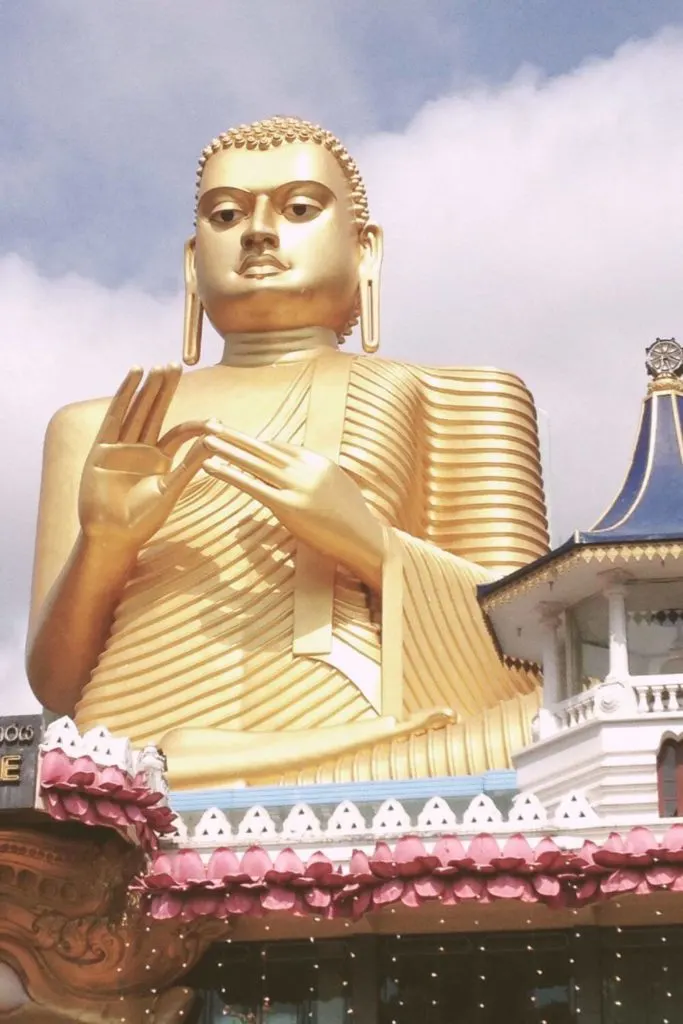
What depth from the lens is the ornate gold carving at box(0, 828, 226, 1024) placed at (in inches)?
460

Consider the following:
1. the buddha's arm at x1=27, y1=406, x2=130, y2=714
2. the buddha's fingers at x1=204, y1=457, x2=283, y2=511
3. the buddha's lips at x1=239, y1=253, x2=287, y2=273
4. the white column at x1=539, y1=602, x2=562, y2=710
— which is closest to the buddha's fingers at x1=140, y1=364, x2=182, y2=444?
the buddha's fingers at x1=204, y1=457, x2=283, y2=511

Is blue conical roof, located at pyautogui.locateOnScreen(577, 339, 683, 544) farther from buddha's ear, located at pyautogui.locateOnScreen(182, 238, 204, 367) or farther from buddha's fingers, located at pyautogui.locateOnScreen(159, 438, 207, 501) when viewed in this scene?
buddha's ear, located at pyautogui.locateOnScreen(182, 238, 204, 367)

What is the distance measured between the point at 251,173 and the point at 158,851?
8389 millimetres

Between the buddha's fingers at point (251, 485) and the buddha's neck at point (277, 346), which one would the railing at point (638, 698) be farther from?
the buddha's neck at point (277, 346)

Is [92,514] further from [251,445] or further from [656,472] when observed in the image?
[656,472]

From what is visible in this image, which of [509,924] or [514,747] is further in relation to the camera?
[514,747]

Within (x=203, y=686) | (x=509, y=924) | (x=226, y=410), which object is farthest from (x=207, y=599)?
(x=509, y=924)

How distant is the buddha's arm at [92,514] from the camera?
1554 cm

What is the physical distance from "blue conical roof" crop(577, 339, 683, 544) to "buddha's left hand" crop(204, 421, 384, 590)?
326 cm

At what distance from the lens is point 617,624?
12.1 m

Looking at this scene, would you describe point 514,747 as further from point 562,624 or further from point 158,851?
point 158,851

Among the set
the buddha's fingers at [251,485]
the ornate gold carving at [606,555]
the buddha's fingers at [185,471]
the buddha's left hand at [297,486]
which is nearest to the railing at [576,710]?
the ornate gold carving at [606,555]

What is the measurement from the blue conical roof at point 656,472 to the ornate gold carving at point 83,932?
3.32 meters

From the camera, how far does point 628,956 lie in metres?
11.5
